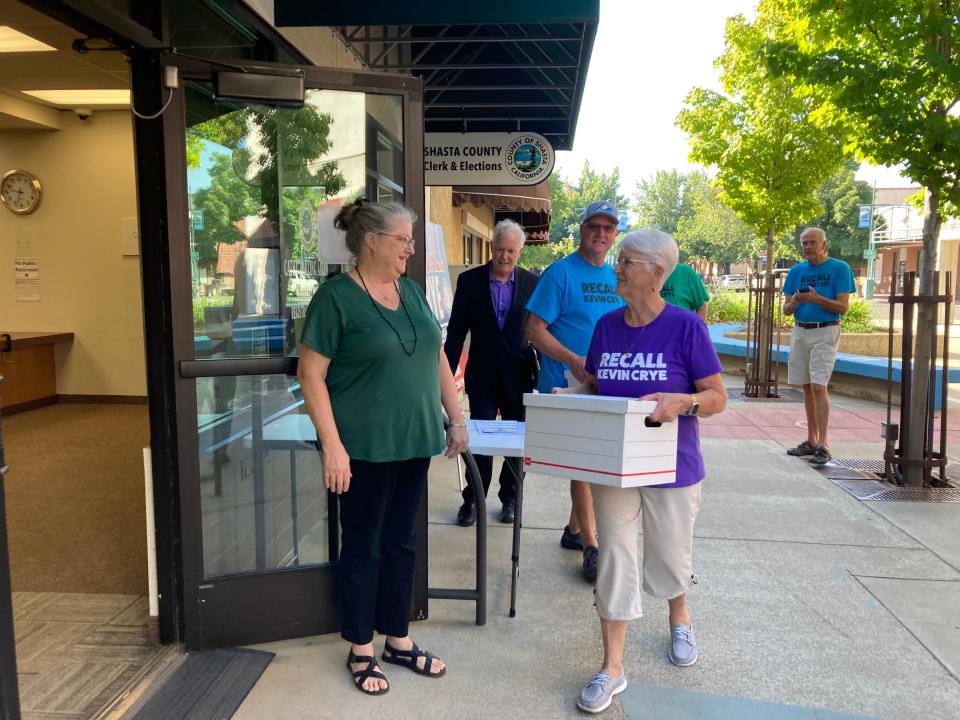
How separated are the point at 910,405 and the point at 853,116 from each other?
7.36 feet

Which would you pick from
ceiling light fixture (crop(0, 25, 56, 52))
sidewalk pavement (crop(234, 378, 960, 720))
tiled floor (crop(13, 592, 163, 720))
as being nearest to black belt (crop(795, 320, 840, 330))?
sidewalk pavement (crop(234, 378, 960, 720))

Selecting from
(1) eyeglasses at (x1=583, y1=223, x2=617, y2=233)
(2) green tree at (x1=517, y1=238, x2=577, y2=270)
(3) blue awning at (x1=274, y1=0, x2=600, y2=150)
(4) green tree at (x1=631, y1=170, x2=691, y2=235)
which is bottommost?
(1) eyeglasses at (x1=583, y1=223, x2=617, y2=233)

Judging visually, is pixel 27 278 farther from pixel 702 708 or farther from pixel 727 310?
pixel 727 310

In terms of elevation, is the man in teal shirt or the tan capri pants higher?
the man in teal shirt

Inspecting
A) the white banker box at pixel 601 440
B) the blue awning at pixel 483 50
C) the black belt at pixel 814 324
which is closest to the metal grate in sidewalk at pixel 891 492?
the black belt at pixel 814 324

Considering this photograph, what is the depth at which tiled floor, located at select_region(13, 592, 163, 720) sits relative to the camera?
2.81m

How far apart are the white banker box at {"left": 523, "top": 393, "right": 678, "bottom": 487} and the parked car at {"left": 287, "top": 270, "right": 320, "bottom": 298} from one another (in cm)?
115

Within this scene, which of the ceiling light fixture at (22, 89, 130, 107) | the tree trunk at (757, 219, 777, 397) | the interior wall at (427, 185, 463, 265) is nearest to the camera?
the ceiling light fixture at (22, 89, 130, 107)

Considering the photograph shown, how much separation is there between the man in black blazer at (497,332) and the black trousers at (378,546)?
5.18 ft

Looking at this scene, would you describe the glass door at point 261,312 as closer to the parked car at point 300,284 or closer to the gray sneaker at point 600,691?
the parked car at point 300,284

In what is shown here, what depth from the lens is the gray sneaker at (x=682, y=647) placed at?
10.2 feet

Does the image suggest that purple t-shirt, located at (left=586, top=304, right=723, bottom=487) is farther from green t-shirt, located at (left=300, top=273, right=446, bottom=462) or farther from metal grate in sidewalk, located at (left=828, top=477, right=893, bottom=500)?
metal grate in sidewalk, located at (left=828, top=477, right=893, bottom=500)

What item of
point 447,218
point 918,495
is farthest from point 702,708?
point 447,218

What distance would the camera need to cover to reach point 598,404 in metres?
2.56
